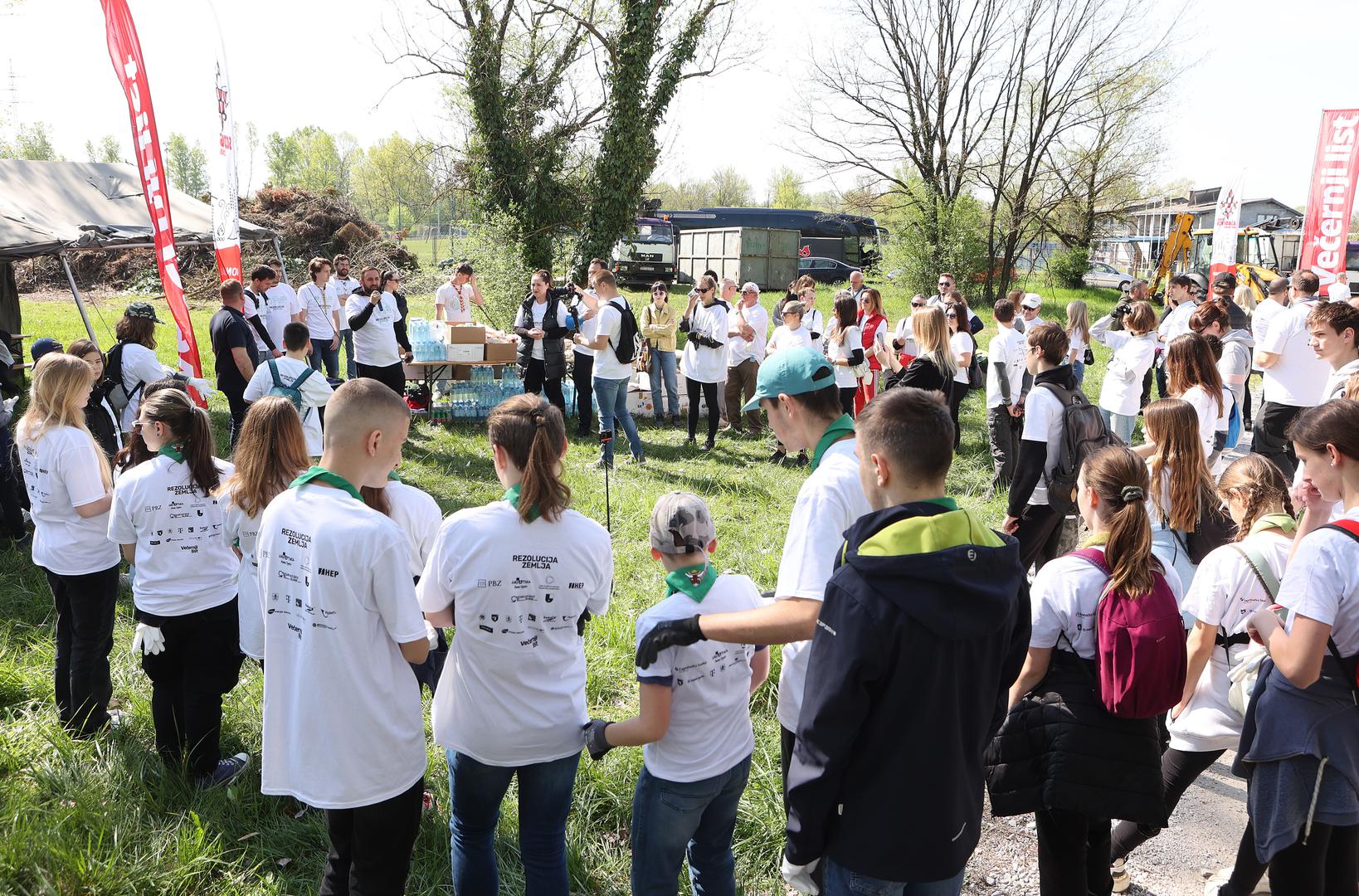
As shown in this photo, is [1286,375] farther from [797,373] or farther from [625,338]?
[797,373]

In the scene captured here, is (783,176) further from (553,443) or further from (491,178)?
(553,443)

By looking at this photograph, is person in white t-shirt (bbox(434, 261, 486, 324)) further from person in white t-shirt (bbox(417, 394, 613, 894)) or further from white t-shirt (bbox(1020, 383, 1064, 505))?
person in white t-shirt (bbox(417, 394, 613, 894))

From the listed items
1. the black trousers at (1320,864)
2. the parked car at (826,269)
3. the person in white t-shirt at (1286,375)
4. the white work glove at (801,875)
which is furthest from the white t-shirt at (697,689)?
the parked car at (826,269)

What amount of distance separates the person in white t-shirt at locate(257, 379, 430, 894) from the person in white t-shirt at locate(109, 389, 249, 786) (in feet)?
4.05

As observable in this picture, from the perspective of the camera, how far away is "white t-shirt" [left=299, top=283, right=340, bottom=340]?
10.1 meters

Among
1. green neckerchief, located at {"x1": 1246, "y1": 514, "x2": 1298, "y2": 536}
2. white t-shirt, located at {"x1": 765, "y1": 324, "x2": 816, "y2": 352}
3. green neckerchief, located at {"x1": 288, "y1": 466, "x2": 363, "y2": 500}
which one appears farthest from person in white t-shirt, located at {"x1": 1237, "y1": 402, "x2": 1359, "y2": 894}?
white t-shirt, located at {"x1": 765, "y1": 324, "x2": 816, "y2": 352}

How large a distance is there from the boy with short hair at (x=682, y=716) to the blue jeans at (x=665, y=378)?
8.37 meters

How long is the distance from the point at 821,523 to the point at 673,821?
2.94 feet

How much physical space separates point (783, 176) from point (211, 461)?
65.0 m

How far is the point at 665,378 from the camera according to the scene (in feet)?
35.3

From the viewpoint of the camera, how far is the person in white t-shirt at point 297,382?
19.7 ft

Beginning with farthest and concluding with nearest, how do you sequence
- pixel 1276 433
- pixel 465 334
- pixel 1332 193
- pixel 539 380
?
pixel 1332 193 < pixel 465 334 < pixel 539 380 < pixel 1276 433

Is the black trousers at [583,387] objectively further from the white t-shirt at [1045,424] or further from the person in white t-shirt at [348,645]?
the person in white t-shirt at [348,645]

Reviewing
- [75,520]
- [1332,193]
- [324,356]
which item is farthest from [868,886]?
[1332,193]
